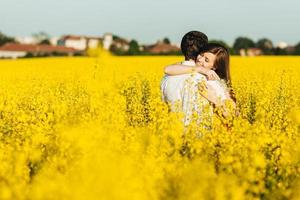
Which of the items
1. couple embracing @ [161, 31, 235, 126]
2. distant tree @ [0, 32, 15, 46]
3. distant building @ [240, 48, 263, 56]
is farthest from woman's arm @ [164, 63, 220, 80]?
distant tree @ [0, 32, 15, 46]

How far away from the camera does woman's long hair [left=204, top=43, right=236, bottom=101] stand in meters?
4.84

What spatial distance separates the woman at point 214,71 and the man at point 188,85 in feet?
0.15

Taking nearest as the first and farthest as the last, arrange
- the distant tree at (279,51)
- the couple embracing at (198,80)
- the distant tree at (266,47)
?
the couple embracing at (198,80), the distant tree at (279,51), the distant tree at (266,47)

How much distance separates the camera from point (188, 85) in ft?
16.0

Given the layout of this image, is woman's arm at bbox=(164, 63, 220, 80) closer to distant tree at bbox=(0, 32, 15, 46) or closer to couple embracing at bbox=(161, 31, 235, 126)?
couple embracing at bbox=(161, 31, 235, 126)

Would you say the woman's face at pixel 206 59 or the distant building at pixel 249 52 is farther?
the distant building at pixel 249 52

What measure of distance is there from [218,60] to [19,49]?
3497 inches

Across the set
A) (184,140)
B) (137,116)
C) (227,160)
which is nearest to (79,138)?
(227,160)

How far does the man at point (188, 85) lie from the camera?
188 inches

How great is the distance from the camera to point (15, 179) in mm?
3104

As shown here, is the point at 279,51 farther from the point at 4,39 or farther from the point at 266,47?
the point at 4,39

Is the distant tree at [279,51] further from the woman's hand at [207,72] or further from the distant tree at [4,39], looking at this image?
the distant tree at [4,39]

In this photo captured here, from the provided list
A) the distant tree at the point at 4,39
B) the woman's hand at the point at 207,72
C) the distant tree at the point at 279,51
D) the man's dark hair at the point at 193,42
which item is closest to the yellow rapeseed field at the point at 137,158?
the woman's hand at the point at 207,72

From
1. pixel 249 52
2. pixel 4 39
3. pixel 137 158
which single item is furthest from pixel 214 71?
pixel 4 39
